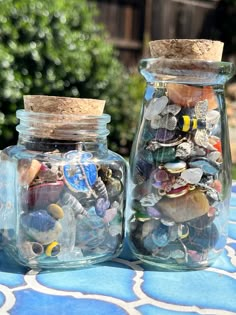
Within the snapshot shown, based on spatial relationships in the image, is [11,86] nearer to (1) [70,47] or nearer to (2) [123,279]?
(1) [70,47]

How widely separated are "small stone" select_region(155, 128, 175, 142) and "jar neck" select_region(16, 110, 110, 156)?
0.25 ft

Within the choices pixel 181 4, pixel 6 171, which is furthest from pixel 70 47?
pixel 181 4

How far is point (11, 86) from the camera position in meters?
2.50

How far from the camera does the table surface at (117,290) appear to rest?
64 centimetres

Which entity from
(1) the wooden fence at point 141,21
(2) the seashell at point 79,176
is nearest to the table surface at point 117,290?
(2) the seashell at point 79,176

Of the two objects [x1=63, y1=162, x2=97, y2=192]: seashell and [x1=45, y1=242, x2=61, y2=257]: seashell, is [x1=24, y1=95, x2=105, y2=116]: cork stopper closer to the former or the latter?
[x1=63, y1=162, x2=97, y2=192]: seashell

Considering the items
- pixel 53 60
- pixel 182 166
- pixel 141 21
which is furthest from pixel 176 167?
pixel 141 21

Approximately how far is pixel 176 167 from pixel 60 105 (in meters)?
0.17

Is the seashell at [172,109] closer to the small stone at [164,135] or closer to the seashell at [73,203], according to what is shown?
the small stone at [164,135]

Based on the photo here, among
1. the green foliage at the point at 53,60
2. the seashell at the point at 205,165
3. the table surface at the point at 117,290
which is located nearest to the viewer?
the table surface at the point at 117,290

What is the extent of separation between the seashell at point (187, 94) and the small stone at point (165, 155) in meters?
0.06

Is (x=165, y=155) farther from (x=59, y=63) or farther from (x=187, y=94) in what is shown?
(x=59, y=63)

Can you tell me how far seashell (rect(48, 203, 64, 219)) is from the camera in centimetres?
72

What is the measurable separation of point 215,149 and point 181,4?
18.2ft
